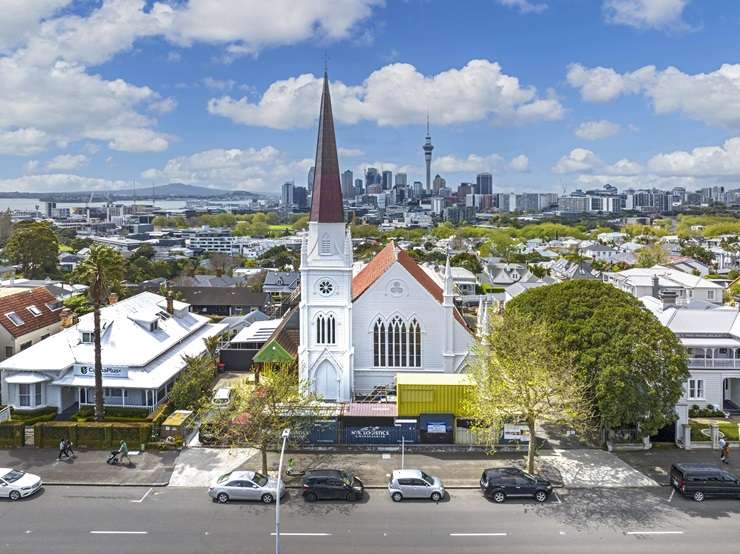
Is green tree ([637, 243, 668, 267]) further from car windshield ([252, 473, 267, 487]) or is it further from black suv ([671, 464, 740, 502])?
car windshield ([252, 473, 267, 487])

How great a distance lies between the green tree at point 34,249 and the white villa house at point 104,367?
64.1m

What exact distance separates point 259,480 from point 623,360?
20.8m

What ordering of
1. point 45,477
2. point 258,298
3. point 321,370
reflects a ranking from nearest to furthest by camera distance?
point 45,477, point 321,370, point 258,298

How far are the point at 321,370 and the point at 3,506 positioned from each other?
69.3 feet

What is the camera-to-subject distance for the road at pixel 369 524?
2500 centimetres

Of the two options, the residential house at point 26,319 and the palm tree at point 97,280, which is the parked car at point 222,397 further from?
the residential house at point 26,319

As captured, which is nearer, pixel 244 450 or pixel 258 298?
pixel 244 450

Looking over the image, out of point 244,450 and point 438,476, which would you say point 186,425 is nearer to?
point 244,450

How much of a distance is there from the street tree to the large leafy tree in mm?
970

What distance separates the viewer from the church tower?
43.9 m

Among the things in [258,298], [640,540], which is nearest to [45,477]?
[640,540]

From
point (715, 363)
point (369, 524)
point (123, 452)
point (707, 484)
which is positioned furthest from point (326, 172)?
point (715, 363)

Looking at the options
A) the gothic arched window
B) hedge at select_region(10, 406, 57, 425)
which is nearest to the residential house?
hedge at select_region(10, 406, 57, 425)

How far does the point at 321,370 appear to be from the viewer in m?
44.2
